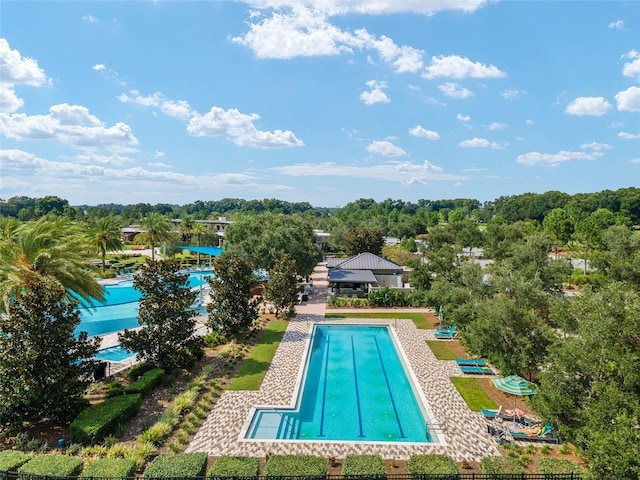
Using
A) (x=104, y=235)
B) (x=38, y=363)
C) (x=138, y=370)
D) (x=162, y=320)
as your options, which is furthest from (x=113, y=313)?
(x=38, y=363)

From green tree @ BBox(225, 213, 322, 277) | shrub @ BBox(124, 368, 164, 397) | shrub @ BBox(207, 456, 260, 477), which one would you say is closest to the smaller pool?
shrub @ BBox(124, 368, 164, 397)

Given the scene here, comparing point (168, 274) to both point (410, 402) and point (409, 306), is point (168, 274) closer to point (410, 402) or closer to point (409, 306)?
point (410, 402)

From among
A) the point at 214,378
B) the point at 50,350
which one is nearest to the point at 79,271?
the point at 50,350

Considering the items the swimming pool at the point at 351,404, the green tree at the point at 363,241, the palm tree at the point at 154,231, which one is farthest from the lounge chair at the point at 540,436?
the palm tree at the point at 154,231

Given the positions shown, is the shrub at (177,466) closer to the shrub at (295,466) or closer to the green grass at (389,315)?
the shrub at (295,466)

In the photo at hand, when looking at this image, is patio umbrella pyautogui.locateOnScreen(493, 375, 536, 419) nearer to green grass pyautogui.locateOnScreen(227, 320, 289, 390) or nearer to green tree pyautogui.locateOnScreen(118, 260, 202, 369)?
green grass pyautogui.locateOnScreen(227, 320, 289, 390)

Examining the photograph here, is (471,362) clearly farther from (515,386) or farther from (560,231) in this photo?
(560,231)

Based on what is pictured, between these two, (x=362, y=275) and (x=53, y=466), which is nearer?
(x=53, y=466)
